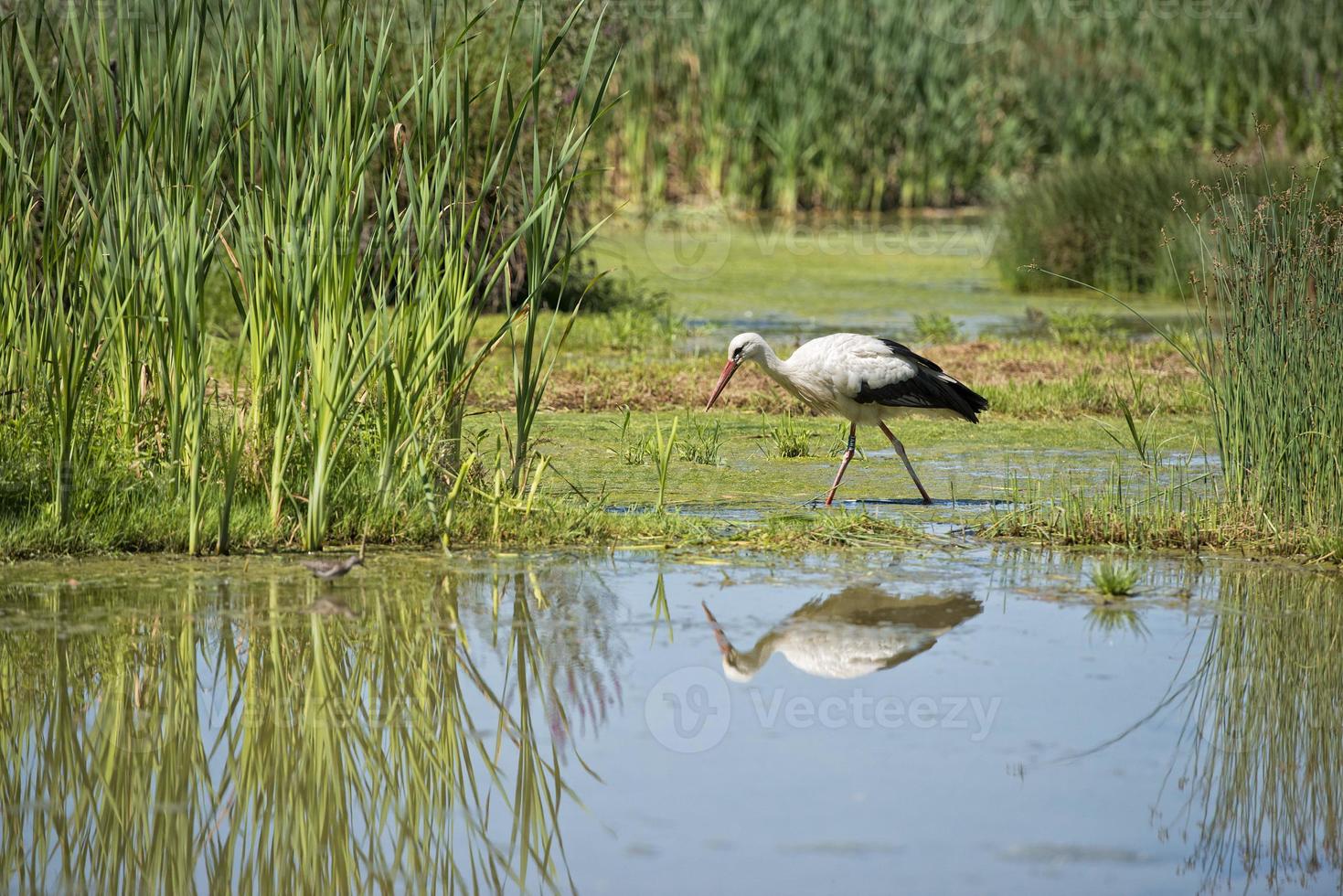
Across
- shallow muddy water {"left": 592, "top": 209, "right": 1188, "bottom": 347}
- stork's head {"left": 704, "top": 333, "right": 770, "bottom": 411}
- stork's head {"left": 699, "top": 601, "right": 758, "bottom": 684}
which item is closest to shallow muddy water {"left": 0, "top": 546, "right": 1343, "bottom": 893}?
stork's head {"left": 699, "top": 601, "right": 758, "bottom": 684}

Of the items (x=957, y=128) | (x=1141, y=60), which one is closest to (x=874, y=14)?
(x=957, y=128)

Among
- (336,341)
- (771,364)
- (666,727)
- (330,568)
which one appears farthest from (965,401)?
(666,727)

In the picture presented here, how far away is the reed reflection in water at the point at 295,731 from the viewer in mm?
3553

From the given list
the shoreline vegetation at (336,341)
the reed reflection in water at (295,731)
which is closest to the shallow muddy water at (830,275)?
the shoreline vegetation at (336,341)

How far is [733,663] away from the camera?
15.8ft

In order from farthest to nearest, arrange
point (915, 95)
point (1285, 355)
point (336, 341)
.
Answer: point (915, 95) → point (1285, 355) → point (336, 341)

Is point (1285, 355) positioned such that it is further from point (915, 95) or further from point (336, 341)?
point (915, 95)

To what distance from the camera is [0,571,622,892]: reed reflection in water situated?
3553 mm

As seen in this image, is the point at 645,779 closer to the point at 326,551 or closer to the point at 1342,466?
the point at 326,551

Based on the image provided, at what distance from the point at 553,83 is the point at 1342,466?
25.8ft

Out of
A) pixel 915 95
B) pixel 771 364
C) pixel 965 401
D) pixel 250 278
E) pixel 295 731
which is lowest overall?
pixel 295 731

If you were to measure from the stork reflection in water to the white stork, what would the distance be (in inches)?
74.7

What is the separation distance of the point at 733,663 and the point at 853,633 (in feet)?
1.45

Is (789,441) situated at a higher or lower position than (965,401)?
lower
